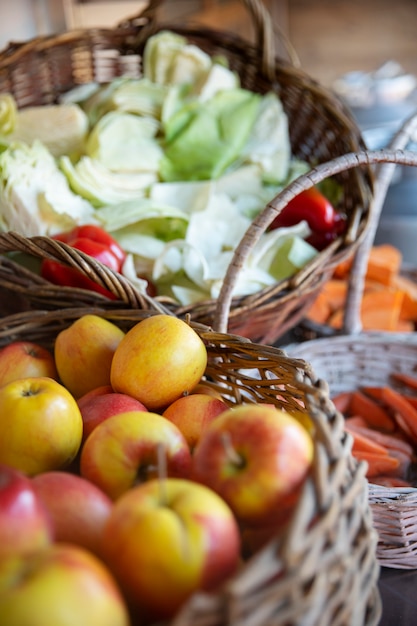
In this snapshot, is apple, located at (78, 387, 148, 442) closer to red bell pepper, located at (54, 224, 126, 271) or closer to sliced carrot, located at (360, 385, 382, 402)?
red bell pepper, located at (54, 224, 126, 271)

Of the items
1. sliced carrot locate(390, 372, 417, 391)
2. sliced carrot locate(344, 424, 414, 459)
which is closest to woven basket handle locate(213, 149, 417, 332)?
sliced carrot locate(344, 424, 414, 459)

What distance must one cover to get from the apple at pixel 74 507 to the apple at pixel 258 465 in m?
0.08

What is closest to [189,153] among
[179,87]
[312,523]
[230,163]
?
[230,163]

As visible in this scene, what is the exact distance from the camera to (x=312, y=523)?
475mm

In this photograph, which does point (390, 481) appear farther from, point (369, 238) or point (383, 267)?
point (383, 267)

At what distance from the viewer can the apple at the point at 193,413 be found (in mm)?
641

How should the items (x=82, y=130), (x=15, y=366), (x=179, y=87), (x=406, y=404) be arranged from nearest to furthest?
(x=15, y=366) < (x=406, y=404) < (x=82, y=130) < (x=179, y=87)

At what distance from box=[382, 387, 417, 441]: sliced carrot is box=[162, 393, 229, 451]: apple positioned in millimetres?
523

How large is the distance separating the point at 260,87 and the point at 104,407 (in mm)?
1066

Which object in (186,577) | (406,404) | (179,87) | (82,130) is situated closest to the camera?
(186,577)

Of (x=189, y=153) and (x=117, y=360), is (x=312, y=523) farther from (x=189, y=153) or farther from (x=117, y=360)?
(x=189, y=153)

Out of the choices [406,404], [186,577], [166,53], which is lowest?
[406,404]

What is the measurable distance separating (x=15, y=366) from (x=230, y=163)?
777mm

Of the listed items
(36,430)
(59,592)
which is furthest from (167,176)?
(59,592)
